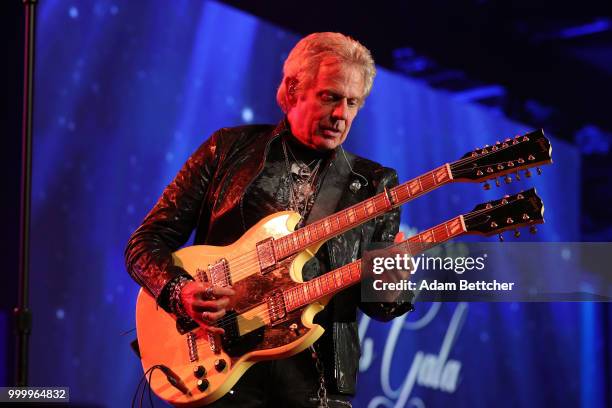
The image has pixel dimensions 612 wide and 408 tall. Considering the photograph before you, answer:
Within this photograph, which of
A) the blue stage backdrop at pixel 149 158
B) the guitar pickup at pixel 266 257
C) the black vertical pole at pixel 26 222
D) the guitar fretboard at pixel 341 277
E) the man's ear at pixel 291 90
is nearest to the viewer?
the black vertical pole at pixel 26 222

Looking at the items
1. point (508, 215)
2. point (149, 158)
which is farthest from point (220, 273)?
point (149, 158)

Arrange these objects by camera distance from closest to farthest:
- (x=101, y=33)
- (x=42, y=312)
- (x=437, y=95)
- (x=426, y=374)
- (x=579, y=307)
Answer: (x=42, y=312)
(x=101, y=33)
(x=426, y=374)
(x=437, y=95)
(x=579, y=307)

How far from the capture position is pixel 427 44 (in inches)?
217

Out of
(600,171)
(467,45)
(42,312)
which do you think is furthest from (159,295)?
(600,171)

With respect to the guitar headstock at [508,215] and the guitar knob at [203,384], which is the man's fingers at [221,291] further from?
the guitar headstock at [508,215]

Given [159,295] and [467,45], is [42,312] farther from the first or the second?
[467,45]

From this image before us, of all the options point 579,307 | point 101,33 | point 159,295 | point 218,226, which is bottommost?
point 159,295

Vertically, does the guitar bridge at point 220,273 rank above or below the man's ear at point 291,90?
below

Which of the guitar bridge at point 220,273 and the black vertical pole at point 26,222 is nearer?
the black vertical pole at point 26,222

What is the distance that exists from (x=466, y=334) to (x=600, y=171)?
199 cm

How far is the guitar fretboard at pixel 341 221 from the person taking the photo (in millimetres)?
2553

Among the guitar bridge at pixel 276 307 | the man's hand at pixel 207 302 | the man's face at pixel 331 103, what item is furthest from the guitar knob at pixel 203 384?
the man's face at pixel 331 103

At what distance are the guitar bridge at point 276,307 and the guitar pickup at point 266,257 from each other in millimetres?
80

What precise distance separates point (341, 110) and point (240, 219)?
47 centimetres
